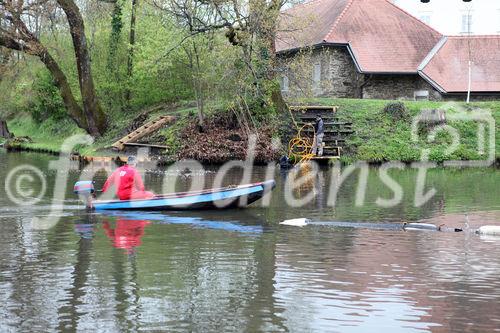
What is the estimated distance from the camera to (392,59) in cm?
4291

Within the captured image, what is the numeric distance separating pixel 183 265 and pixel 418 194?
1192 cm

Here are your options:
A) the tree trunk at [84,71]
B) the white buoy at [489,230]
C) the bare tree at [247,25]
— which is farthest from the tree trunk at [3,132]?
the white buoy at [489,230]

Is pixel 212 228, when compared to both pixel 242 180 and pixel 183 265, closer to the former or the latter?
pixel 183 265

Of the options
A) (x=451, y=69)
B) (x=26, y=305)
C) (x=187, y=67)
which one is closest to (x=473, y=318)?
(x=26, y=305)

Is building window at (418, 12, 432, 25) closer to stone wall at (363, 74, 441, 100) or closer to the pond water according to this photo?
stone wall at (363, 74, 441, 100)

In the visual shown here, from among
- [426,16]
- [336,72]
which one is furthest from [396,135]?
[426,16]

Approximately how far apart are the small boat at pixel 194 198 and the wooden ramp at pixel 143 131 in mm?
17336

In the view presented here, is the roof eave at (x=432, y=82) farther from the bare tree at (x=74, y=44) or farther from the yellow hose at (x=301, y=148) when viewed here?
the bare tree at (x=74, y=44)

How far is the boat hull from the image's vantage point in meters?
19.5

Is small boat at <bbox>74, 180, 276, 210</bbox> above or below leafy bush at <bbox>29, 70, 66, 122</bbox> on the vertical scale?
below

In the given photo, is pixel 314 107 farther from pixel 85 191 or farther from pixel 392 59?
pixel 85 191

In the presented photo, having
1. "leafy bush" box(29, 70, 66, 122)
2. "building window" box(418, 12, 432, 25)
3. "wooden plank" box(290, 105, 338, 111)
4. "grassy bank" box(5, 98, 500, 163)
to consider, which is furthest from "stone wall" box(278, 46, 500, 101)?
"leafy bush" box(29, 70, 66, 122)

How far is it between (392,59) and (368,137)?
9310mm

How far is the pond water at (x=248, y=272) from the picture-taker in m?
10.0
